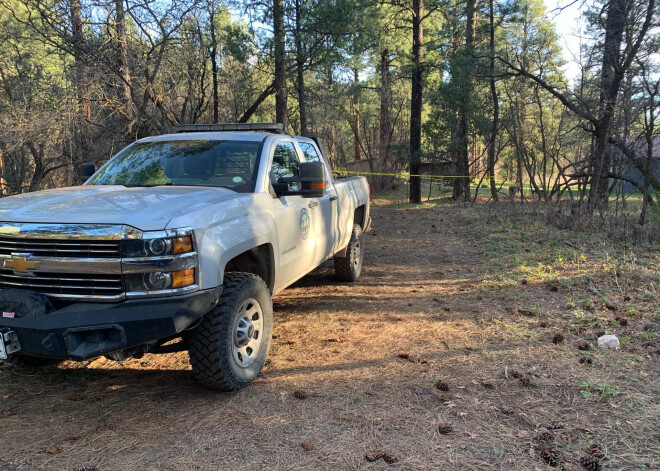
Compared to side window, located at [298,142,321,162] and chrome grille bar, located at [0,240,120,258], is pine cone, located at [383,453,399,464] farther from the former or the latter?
side window, located at [298,142,321,162]

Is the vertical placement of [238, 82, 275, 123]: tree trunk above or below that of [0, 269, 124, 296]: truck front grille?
above

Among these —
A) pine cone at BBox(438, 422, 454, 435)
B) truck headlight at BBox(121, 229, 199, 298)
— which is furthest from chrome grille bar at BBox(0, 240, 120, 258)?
pine cone at BBox(438, 422, 454, 435)

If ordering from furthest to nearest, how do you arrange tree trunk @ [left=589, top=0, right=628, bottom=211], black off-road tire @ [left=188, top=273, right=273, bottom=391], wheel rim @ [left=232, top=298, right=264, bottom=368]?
tree trunk @ [left=589, top=0, right=628, bottom=211] < wheel rim @ [left=232, top=298, right=264, bottom=368] < black off-road tire @ [left=188, top=273, right=273, bottom=391]

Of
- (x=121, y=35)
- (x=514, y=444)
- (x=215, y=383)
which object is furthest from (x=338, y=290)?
(x=121, y=35)

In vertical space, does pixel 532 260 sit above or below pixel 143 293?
below

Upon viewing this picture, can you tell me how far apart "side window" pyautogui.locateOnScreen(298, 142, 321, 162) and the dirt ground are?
5.96ft

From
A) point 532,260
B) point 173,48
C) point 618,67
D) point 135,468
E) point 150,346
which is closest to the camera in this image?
point 135,468

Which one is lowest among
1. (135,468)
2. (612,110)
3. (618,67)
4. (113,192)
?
(135,468)

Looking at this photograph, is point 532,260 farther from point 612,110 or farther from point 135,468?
point 135,468

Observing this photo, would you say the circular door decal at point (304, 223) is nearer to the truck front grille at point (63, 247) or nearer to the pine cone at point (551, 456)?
the truck front grille at point (63, 247)

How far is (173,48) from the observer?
1055 cm

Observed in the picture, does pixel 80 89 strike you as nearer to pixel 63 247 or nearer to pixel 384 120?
pixel 63 247

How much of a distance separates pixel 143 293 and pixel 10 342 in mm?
816

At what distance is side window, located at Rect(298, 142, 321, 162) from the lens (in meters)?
5.29
